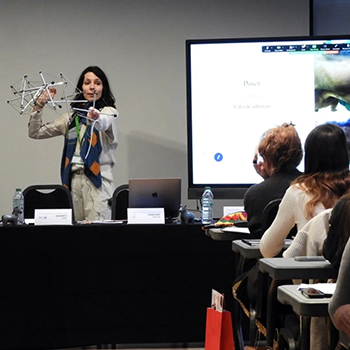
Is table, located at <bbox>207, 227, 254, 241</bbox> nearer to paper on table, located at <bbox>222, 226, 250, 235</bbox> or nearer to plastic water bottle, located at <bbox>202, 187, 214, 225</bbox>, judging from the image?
paper on table, located at <bbox>222, 226, 250, 235</bbox>

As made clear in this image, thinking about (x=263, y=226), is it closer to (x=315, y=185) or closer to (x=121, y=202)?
(x=315, y=185)

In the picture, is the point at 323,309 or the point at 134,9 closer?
the point at 323,309

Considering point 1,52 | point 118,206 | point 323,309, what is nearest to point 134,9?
point 1,52

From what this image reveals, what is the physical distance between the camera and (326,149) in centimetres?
255

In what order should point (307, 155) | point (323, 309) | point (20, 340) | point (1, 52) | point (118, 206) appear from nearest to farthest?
1. point (323, 309)
2. point (307, 155)
3. point (20, 340)
4. point (118, 206)
5. point (1, 52)

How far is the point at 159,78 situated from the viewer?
6.29 meters

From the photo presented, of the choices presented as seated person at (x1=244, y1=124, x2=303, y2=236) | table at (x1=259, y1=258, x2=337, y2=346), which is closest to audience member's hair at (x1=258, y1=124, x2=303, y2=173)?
seated person at (x1=244, y1=124, x2=303, y2=236)

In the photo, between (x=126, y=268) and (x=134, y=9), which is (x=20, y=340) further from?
(x=134, y=9)

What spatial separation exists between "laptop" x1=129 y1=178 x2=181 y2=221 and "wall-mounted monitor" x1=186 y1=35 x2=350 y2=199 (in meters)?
1.03

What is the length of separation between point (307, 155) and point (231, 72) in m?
2.68

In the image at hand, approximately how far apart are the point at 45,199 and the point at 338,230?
3.22 metres

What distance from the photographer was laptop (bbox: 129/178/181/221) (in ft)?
13.6

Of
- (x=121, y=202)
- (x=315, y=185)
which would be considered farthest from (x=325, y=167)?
(x=121, y=202)

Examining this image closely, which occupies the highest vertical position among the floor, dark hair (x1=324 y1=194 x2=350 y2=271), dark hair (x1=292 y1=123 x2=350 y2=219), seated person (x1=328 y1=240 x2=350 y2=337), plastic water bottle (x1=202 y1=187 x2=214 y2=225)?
dark hair (x1=292 y1=123 x2=350 y2=219)
